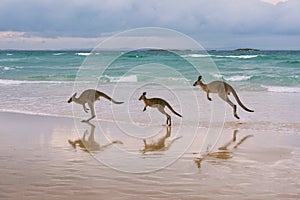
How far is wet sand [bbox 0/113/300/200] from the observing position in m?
5.16

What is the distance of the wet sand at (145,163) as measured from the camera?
5.16m

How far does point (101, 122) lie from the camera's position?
10414 millimetres

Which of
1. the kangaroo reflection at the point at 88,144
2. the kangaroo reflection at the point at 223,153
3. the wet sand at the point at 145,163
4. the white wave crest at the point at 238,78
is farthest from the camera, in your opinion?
the white wave crest at the point at 238,78

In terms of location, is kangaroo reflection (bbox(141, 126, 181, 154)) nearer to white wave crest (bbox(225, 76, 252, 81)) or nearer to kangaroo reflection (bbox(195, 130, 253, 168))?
kangaroo reflection (bbox(195, 130, 253, 168))

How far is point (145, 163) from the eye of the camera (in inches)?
257

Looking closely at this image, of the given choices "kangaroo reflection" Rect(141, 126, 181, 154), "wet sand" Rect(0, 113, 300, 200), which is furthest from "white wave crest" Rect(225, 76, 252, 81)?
"kangaroo reflection" Rect(141, 126, 181, 154)

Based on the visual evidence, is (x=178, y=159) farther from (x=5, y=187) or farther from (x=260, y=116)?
(x=260, y=116)

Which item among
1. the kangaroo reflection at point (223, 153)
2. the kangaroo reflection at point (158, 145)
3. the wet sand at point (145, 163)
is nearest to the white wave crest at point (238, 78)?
the wet sand at point (145, 163)

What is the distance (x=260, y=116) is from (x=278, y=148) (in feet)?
12.2

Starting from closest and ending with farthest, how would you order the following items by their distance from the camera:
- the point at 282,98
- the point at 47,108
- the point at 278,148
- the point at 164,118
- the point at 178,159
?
1. the point at 178,159
2. the point at 278,148
3. the point at 164,118
4. the point at 47,108
5. the point at 282,98

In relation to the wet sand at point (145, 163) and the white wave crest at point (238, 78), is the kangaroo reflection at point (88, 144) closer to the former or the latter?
the wet sand at point (145, 163)

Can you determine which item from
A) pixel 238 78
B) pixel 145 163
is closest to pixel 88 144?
pixel 145 163

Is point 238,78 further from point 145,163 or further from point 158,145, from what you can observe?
point 145,163

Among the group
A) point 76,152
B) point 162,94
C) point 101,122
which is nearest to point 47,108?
point 101,122
